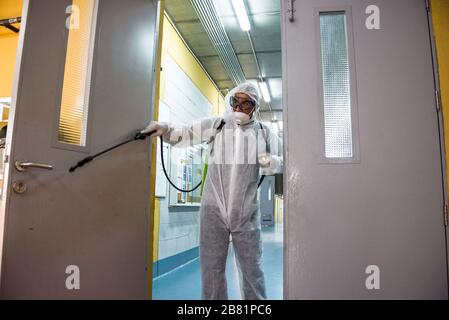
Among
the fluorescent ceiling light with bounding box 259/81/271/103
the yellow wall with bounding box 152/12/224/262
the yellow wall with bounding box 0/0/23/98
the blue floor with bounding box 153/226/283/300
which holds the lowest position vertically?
the blue floor with bounding box 153/226/283/300

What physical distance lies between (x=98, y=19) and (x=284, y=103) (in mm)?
1089

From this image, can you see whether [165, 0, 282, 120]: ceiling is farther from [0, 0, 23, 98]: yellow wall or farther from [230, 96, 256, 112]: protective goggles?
[230, 96, 256, 112]: protective goggles

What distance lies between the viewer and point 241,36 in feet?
14.6

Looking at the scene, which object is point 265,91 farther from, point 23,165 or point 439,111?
point 23,165

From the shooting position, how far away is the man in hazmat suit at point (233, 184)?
1.97 m

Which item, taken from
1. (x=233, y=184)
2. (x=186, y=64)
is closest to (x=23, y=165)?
(x=233, y=184)

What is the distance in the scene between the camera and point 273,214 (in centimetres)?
1205

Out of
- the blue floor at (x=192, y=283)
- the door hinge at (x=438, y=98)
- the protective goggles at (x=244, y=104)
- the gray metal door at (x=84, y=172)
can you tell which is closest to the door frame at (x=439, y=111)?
the door hinge at (x=438, y=98)

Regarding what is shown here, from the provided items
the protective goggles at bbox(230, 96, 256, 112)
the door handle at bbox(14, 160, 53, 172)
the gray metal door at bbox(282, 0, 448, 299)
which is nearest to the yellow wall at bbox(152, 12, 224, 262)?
the protective goggles at bbox(230, 96, 256, 112)

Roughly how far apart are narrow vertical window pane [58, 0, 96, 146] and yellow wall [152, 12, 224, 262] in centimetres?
63

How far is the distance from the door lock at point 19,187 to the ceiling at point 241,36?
2920 mm

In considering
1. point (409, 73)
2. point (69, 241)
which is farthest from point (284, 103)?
point (69, 241)

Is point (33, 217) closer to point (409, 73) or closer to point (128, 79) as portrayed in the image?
point (128, 79)

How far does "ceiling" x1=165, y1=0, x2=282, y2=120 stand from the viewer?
3.77m
